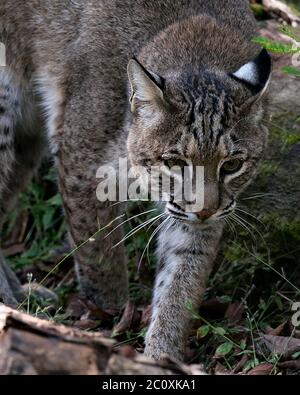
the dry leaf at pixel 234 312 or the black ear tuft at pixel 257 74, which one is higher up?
the black ear tuft at pixel 257 74

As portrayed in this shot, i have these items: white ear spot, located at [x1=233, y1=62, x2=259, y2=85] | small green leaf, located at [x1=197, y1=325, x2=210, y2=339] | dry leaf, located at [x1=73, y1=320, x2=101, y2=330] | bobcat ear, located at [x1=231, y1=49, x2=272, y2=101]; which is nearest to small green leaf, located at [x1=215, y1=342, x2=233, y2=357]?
small green leaf, located at [x1=197, y1=325, x2=210, y2=339]

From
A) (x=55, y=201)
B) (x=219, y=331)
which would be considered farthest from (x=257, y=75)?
(x=55, y=201)

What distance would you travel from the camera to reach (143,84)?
6.06 m

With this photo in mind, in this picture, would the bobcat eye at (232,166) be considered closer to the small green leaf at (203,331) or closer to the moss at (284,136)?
the small green leaf at (203,331)

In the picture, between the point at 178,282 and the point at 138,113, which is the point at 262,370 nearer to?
the point at 178,282

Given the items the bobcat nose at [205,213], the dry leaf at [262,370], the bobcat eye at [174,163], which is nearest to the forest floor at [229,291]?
the dry leaf at [262,370]

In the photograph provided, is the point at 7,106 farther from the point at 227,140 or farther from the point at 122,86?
the point at 227,140

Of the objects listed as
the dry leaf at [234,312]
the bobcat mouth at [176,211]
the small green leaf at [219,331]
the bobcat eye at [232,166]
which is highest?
the bobcat eye at [232,166]

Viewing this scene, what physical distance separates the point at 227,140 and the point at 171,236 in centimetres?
101

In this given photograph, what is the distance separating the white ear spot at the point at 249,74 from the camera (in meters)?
6.14

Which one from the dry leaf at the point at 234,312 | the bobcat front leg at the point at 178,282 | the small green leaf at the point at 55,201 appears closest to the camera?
the bobcat front leg at the point at 178,282

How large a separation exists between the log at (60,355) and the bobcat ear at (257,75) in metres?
2.88

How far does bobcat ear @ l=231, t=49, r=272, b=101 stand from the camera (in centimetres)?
613

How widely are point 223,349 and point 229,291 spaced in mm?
1253
